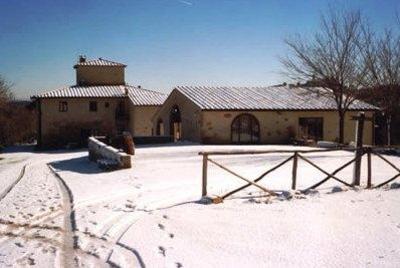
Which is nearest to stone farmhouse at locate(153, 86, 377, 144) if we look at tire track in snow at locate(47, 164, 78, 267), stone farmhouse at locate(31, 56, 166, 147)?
stone farmhouse at locate(31, 56, 166, 147)

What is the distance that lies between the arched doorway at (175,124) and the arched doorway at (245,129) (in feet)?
16.2

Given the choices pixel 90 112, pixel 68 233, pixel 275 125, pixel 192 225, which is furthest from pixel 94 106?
pixel 192 225

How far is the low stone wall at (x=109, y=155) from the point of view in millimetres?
15547

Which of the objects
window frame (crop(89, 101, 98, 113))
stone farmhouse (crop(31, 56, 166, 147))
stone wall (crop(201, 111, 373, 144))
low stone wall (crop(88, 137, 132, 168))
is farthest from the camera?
window frame (crop(89, 101, 98, 113))

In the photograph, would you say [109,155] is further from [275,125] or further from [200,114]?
[275,125]

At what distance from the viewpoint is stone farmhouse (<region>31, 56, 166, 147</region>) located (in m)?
37.6

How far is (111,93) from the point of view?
40.0 metres

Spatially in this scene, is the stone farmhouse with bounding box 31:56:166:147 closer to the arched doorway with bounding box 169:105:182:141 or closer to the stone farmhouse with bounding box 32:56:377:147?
the stone farmhouse with bounding box 32:56:377:147

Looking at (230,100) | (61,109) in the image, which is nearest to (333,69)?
(230,100)

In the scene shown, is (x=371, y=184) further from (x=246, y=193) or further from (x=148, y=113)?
(x=148, y=113)

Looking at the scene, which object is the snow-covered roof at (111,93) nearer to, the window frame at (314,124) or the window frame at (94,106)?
the window frame at (94,106)

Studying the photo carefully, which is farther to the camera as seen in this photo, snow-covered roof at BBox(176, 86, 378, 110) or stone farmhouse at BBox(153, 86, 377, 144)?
snow-covered roof at BBox(176, 86, 378, 110)

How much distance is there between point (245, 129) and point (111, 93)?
17.4m

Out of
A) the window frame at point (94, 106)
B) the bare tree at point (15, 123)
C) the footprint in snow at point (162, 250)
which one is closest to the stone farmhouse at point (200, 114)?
the window frame at point (94, 106)
